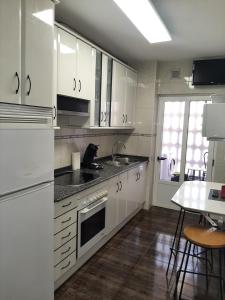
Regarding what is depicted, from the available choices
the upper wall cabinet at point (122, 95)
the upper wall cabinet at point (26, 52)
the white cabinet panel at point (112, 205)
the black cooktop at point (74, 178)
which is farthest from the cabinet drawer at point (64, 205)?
the upper wall cabinet at point (122, 95)

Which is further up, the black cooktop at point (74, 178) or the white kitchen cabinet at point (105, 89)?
the white kitchen cabinet at point (105, 89)

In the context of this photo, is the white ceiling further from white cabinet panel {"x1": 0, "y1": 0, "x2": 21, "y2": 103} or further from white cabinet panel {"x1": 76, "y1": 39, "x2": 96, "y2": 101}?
white cabinet panel {"x1": 0, "y1": 0, "x2": 21, "y2": 103}

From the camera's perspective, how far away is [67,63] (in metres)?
2.42

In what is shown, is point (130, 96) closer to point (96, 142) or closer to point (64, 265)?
point (96, 142)

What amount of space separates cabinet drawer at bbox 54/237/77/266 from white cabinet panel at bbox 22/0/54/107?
130 cm

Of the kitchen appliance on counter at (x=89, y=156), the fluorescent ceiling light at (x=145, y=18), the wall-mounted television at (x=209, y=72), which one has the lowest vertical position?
the kitchen appliance on counter at (x=89, y=156)

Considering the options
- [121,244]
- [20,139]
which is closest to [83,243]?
[121,244]

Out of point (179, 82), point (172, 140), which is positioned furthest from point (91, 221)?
point (179, 82)

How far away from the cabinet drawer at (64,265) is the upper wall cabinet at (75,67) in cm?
161

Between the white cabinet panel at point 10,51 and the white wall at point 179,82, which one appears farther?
A: the white wall at point 179,82

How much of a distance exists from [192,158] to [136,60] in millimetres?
1985

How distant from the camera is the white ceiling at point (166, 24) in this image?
2178 mm

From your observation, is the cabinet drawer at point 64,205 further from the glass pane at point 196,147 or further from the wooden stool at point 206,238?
the glass pane at point 196,147

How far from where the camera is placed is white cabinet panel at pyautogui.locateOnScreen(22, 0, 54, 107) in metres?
1.53
